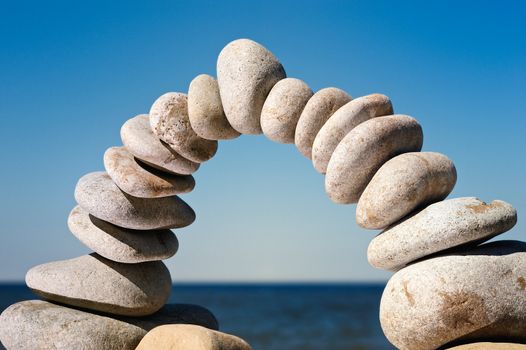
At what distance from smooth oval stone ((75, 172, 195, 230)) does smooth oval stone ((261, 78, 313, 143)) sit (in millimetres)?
1064

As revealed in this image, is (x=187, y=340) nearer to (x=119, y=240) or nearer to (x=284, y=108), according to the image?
(x=119, y=240)

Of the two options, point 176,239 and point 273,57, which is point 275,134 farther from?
point 176,239

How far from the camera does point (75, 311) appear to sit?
4.51 meters

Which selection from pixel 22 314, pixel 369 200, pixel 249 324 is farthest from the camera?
pixel 249 324

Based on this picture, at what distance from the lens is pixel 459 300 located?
325 cm

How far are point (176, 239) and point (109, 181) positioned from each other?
68 centimetres

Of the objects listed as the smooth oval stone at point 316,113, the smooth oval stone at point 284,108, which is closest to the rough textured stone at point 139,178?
the smooth oval stone at point 284,108

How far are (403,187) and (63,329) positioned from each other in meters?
2.52

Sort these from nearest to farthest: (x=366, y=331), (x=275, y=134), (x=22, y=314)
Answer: (x=275, y=134) < (x=22, y=314) < (x=366, y=331)

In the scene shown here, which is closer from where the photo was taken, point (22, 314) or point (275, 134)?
point (275, 134)

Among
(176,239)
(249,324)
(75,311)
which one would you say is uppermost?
(176,239)

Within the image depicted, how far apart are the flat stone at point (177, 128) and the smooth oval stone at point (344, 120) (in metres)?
1.03

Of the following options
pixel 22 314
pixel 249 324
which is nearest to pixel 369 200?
pixel 22 314

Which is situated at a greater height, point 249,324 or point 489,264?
point 489,264
